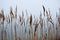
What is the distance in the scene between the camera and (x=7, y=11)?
155 cm

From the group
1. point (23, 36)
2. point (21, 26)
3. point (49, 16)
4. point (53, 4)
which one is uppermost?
point (53, 4)

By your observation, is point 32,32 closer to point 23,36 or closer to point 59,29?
point 23,36

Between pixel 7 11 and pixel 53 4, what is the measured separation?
660 millimetres

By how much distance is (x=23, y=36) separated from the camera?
1.53 m

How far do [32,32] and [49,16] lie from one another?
328 millimetres

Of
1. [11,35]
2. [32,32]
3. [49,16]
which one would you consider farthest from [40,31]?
[11,35]

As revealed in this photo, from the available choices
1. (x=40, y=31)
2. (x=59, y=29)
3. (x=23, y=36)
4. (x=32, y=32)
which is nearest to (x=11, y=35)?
(x=23, y=36)

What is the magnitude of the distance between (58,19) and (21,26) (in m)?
0.53

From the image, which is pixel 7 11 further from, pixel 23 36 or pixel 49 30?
pixel 49 30

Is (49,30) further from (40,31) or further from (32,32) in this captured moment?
(32,32)

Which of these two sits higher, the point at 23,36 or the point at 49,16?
the point at 49,16

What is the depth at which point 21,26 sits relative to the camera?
1.54 meters

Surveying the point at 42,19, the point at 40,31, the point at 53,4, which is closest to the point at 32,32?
the point at 40,31

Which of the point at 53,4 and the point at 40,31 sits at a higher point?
the point at 53,4
